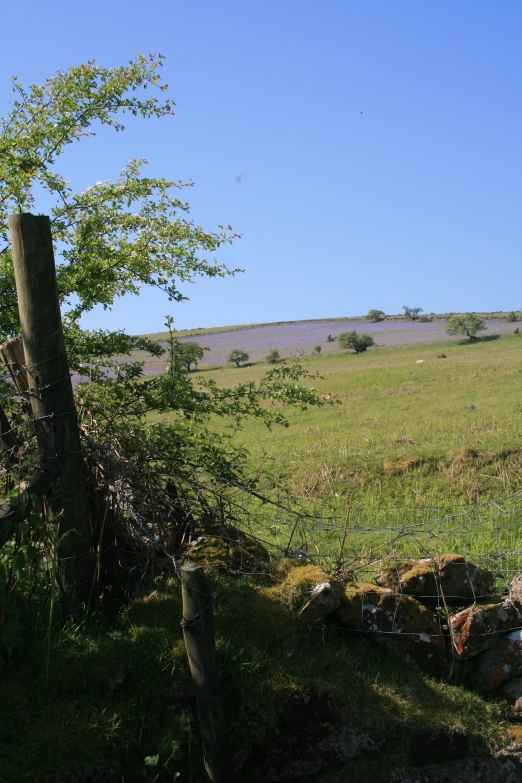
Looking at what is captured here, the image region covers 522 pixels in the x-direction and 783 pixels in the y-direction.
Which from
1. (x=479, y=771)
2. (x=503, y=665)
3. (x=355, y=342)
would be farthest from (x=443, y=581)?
(x=355, y=342)

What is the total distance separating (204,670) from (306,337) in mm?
60993

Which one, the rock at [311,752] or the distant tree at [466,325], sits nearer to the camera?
the rock at [311,752]

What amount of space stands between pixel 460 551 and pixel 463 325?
144ft

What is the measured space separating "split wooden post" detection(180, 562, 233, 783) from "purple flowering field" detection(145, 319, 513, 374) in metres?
41.3

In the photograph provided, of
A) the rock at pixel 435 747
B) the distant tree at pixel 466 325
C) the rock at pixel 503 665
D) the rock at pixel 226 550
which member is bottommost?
the rock at pixel 435 747

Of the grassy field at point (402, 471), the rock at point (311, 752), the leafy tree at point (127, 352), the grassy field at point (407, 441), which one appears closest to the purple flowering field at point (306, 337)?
the grassy field at point (407, 441)

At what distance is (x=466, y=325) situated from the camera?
5050 centimetres

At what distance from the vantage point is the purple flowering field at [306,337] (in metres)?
53.6

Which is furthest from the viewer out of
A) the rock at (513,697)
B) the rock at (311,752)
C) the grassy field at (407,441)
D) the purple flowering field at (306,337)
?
the purple flowering field at (306,337)

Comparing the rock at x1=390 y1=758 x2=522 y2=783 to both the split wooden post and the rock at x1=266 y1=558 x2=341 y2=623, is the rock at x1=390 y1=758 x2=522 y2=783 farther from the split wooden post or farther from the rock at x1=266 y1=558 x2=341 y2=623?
the split wooden post

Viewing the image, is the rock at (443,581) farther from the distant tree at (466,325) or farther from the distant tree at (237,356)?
the distant tree at (466,325)

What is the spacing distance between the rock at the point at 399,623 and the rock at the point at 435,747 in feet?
2.09

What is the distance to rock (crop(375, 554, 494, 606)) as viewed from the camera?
600 centimetres

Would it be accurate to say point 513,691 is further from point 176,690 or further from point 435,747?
point 176,690
